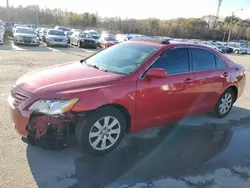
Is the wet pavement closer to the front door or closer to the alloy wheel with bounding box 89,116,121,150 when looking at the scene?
the alloy wheel with bounding box 89,116,121,150

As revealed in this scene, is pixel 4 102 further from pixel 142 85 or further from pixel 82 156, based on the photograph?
pixel 142 85

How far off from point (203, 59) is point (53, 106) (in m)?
3.09

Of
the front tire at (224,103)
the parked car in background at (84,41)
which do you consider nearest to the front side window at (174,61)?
the front tire at (224,103)

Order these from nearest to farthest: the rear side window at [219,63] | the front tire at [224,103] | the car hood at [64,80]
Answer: the car hood at [64,80]
the rear side window at [219,63]
the front tire at [224,103]

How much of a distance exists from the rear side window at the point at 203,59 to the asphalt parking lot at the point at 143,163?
1.23 m

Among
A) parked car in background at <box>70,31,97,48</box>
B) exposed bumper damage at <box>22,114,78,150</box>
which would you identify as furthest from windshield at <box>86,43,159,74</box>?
parked car in background at <box>70,31,97,48</box>

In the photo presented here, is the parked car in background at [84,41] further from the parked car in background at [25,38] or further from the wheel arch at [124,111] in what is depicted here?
the wheel arch at [124,111]

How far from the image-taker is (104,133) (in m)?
3.58

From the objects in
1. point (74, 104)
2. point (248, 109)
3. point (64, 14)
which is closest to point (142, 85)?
point (74, 104)

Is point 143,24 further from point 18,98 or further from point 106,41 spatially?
point 18,98

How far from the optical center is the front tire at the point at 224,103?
543 centimetres

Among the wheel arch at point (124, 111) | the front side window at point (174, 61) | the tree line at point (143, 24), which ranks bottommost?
the wheel arch at point (124, 111)

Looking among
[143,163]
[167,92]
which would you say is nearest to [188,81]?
[167,92]

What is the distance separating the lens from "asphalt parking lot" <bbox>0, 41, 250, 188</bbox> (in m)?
3.07
